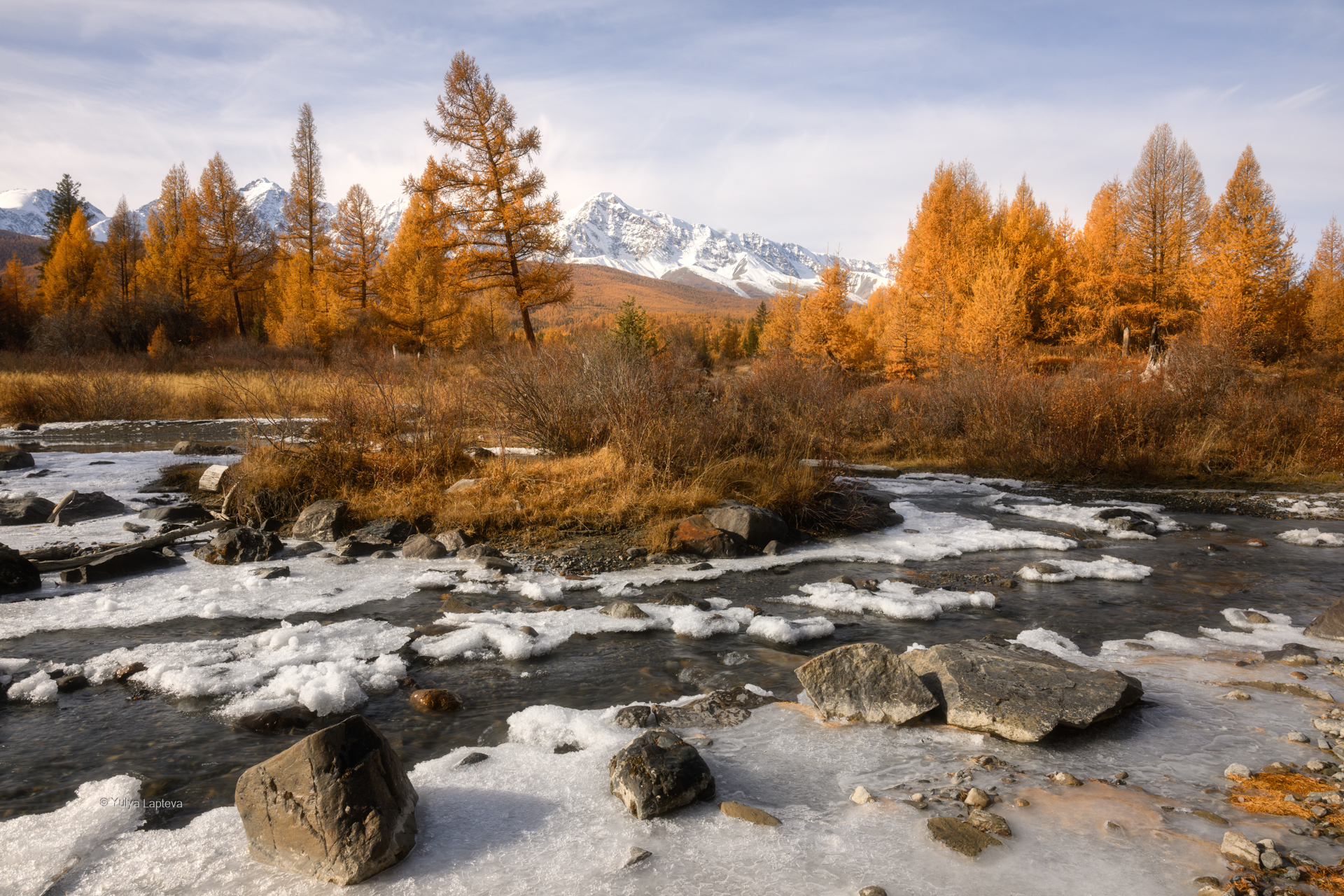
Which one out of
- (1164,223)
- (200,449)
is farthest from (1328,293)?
(200,449)

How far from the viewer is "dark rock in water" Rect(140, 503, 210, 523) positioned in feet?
29.5

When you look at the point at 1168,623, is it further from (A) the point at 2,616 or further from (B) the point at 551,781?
(A) the point at 2,616

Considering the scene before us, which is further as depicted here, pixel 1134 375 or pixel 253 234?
pixel 253 234

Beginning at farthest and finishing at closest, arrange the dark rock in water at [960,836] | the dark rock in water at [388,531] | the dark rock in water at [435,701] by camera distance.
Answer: the dark rock in water at [388,531] < the dark rock in water at [435,701] < the dark rock in water at [960,836]

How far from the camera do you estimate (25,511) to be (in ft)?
28.9

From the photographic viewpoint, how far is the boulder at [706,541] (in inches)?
322

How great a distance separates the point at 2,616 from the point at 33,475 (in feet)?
24.7

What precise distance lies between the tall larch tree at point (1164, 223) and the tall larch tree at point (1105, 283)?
0.37 m

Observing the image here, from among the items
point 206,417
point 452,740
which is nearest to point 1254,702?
point 452,740

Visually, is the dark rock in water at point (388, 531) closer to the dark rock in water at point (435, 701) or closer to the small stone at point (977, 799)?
the dark rock in water at point (435, 701)

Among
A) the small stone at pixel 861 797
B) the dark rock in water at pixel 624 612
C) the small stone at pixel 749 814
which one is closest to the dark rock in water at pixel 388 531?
the dark rock in water at pixel 624 612

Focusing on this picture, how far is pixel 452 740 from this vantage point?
3844mm

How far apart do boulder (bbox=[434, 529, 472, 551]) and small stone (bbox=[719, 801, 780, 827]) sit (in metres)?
5.74

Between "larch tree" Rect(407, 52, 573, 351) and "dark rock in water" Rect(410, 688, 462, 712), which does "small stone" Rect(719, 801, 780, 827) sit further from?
"larch tree" Rect(407, 52, 573, 351)
